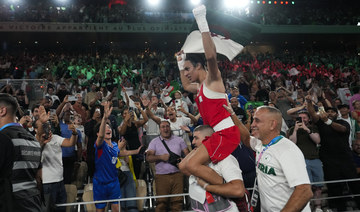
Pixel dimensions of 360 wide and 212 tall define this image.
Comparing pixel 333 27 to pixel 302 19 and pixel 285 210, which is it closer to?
pixel 302 19

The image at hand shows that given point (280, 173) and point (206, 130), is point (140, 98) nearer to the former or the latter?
point (206, 130)

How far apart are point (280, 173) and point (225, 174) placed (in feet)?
1.52

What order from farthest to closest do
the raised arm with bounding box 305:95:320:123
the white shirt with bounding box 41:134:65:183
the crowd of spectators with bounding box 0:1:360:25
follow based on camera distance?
the crowd of spectators with bounding box 0:1:360:25 < the raised arm with bounding box 305:95:320:123 < the white shirt with bounding box 41:134:65:183

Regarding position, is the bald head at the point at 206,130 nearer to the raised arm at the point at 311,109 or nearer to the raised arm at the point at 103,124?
the raised arm at the point at 103,124

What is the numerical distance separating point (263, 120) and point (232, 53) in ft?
3.47

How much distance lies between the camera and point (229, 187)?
276cm

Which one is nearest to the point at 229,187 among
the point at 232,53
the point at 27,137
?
the point at 232,53

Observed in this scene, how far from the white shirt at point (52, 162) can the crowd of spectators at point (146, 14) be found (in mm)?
16874

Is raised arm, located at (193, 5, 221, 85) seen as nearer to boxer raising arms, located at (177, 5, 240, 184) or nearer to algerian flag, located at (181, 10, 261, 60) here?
boxer raising arms, located at (177, 5, 240, 184)

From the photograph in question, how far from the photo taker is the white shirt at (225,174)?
2.86 metres

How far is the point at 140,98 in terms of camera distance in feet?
28.7

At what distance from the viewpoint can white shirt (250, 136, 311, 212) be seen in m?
2.58

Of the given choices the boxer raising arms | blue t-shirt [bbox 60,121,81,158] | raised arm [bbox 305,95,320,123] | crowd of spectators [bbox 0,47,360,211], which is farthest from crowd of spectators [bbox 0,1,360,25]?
the boxer raising arms

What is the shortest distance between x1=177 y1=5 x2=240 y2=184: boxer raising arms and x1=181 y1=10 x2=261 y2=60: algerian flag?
1.19 ft
